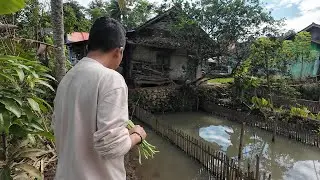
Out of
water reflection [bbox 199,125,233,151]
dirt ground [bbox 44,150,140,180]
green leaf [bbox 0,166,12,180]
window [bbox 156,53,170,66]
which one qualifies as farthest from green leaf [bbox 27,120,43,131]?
window [bbox 156,53,170,66]

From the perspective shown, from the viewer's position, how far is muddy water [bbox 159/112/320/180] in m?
8.10

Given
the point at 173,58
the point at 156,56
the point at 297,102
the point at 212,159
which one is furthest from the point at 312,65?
the point at 212,159

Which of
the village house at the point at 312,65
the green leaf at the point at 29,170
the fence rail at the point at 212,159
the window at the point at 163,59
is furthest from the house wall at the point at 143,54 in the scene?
the green leaf at the point at 29,170

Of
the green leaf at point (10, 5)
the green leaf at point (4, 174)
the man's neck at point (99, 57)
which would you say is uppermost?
the green leaf at point (10, 5)

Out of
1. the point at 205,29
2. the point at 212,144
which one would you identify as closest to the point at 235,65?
the point at 205,29

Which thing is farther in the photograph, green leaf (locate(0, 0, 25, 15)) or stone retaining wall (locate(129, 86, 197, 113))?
stone retaining wall (locate(129, 86, 197, 113))

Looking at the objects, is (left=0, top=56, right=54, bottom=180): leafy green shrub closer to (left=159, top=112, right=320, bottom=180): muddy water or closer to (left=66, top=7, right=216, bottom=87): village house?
(left=159, top=112, right=320, bottom=180): muddy water

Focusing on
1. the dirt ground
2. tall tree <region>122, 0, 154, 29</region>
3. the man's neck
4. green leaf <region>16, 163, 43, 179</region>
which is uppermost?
tall tree <region>122, 0, 154, 29</region>

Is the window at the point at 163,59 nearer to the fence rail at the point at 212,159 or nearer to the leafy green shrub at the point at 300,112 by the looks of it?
the fence rail at the point at 212,159

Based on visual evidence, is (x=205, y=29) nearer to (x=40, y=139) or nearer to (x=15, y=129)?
(x=40, y=139)

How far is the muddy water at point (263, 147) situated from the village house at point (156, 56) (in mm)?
3565

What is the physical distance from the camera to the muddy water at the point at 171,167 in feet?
23.6

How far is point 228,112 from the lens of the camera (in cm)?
1432

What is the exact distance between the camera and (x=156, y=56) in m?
18.0
